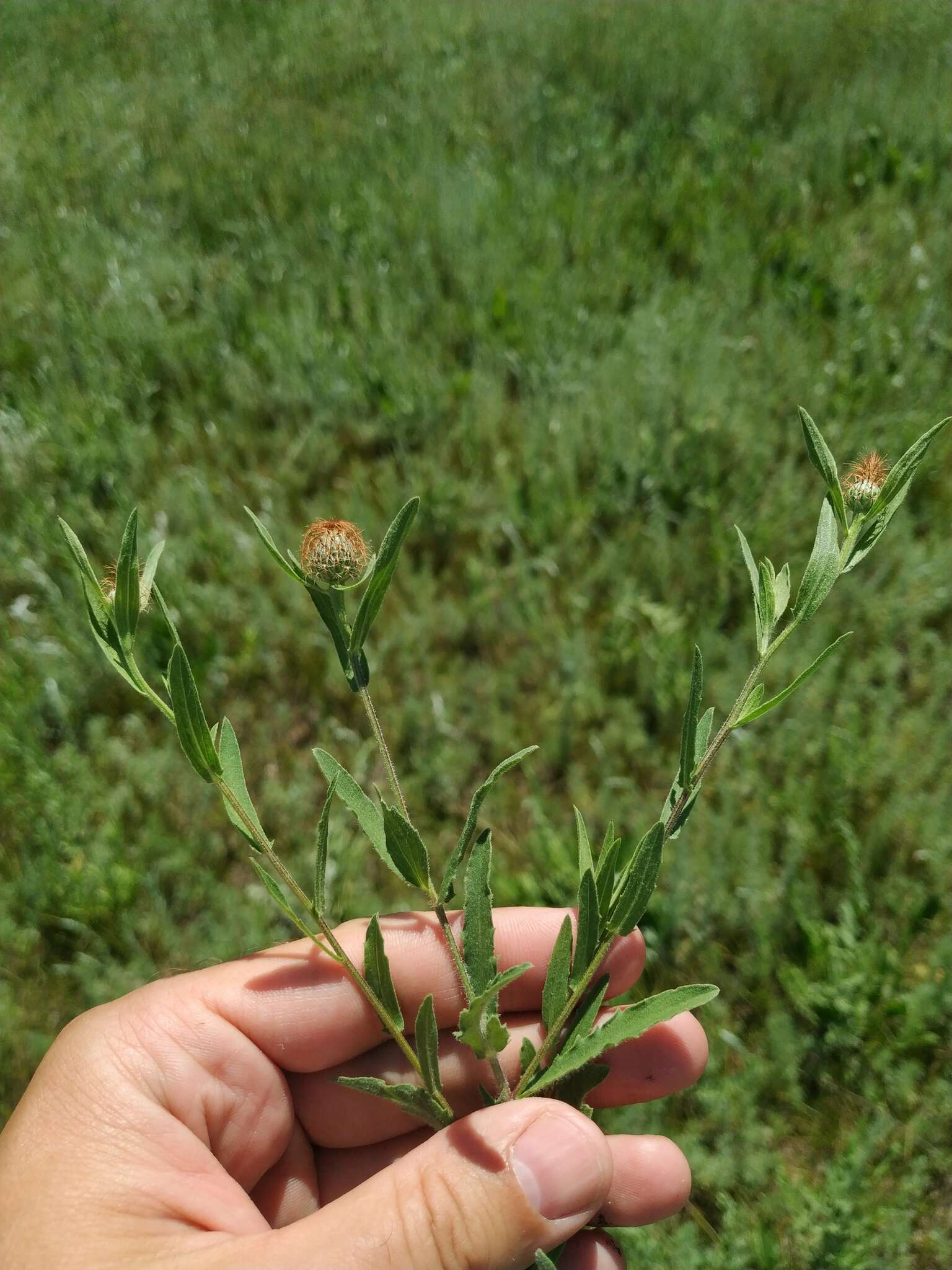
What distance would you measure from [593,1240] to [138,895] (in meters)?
1.62

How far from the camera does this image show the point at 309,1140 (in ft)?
7.75

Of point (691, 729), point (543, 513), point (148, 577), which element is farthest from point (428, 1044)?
point (543, 513)

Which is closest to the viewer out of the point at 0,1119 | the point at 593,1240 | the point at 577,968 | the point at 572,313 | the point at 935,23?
the point at 577,968

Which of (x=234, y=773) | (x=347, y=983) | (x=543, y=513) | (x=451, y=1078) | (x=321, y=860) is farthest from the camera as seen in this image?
(x=543, y=513)

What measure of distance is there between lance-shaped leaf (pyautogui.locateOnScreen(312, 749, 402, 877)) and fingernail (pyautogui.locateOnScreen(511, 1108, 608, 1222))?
542 mm

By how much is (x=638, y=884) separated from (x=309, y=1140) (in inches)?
52.2

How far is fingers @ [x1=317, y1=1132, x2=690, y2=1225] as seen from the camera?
7.27 feet

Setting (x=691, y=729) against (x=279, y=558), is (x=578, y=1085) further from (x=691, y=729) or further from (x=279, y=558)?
(x=279, y=558)

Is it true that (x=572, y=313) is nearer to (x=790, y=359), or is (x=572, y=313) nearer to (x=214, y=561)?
(x=790, y=359)

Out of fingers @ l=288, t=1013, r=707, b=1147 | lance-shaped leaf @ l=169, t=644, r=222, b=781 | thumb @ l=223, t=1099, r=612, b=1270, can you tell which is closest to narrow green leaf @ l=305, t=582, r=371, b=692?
lance-shaped leaf @ l=169, t=644, r=222, b=781

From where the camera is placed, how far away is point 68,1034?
6.39ft

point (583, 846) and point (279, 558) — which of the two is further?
point (583, 846)

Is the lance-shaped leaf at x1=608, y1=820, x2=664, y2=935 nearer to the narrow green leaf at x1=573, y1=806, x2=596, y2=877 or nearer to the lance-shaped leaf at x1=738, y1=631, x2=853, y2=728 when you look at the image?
the narrow green leaf at x1=573, y1=806, x2=596, y2=877

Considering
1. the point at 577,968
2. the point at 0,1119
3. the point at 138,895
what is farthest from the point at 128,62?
the point at 577,968
